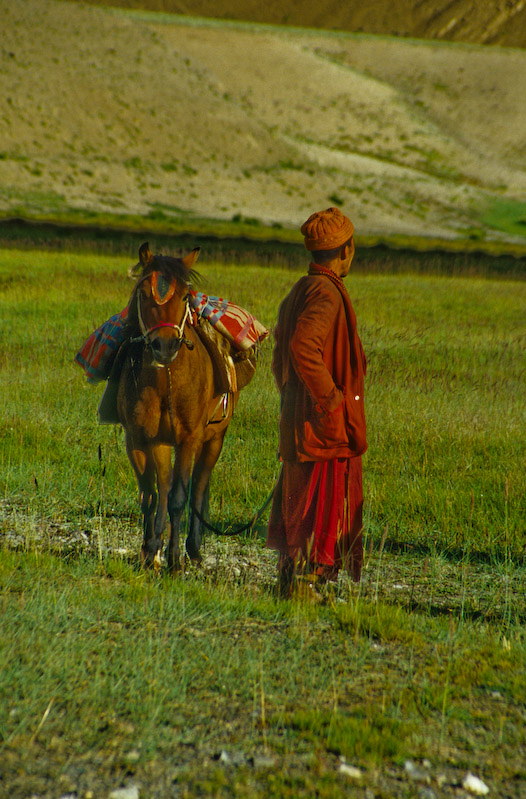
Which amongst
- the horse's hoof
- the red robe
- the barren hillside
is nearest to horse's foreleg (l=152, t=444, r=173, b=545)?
the horse's hoof

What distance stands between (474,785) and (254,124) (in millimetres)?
94727

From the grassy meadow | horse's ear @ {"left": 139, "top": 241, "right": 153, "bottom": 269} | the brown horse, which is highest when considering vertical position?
horse's ear @ {"left": 139, "top": 241, "right": 153, "bottom": 269}

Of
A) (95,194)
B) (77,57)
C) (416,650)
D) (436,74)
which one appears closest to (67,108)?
(77,57)

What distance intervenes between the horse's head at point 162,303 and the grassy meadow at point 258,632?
1.61 meters

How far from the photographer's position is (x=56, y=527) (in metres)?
7.75

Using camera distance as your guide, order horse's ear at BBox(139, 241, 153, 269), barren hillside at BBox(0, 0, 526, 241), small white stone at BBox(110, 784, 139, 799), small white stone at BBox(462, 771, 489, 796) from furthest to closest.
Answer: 1. barren hillside at BBox(0, 0, 526, 241)
2. horse's ear at BBox(139, 241, 153, 269)
3. small white stone at BBox(462, 771, 489, 796)
4. small white stone at BBox(110, 784, 139, 799)

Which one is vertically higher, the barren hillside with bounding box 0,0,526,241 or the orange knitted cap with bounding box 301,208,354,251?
the barren hillside with bounding box 0,0,526,241

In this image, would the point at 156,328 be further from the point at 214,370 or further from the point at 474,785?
the point at 474,785

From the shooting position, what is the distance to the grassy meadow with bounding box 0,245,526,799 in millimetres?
3873

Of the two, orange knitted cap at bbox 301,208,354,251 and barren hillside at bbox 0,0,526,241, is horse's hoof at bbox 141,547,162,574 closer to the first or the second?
orange knitted cap at bbox 301,208,354,251

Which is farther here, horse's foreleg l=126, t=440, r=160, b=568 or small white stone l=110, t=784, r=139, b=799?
horse's foreleg l=126, t=440, r=160, b=568

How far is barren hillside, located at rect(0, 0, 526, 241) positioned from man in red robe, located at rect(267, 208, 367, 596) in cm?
5064

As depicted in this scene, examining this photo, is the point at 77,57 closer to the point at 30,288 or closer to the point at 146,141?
the point at 146,141

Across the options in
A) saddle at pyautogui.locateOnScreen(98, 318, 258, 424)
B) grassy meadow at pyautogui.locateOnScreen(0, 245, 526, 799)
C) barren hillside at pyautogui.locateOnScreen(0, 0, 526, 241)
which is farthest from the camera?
barren hillside at pyautogui.locateOnScreen(0, 0, 526, 241)
